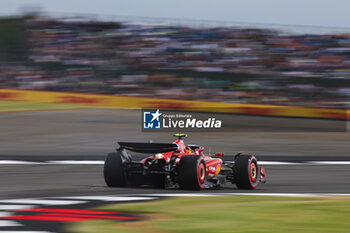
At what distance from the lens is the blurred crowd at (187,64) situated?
21.1 metres

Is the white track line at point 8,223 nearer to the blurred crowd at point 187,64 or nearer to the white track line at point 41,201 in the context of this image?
the white track line at point 41,201

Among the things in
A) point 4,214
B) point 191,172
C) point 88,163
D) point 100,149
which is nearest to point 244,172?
point 191,172

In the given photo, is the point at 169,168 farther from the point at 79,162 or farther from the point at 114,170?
the point at 79,162

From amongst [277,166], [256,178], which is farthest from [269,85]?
[256,178]

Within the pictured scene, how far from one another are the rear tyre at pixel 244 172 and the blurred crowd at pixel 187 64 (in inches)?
458

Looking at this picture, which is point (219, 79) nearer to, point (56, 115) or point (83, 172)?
point (56, 115)

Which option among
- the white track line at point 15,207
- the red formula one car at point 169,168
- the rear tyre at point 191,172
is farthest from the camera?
the red formula one car at point 169,168

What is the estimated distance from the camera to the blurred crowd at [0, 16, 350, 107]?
21.1 meters

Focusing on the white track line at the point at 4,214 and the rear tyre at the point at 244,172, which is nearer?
the white track line at the point at 4,214

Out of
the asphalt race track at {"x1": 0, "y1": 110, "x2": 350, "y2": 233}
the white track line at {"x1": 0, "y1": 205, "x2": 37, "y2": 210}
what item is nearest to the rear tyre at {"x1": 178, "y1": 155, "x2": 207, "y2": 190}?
the asphalt race track at {"x1": 0, "y1": 110, "x2": 350, "y2": 233}

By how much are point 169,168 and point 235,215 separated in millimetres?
2249

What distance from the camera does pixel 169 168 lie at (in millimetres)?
8828

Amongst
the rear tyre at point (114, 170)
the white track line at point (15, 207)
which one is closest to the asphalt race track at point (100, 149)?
the rear tyre at point (114, 170)

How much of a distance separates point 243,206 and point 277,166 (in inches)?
227
